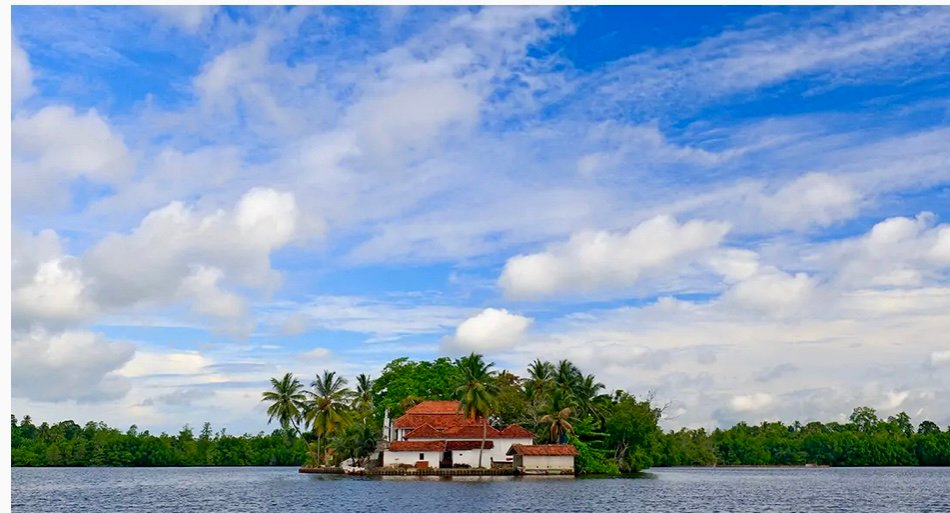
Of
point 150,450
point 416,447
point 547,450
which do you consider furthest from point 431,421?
point 150,450

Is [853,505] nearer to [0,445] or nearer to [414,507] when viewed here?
[414,507]

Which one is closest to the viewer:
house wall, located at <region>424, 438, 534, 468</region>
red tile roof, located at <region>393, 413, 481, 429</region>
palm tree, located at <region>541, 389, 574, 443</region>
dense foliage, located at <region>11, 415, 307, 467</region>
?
house wall, located at <region>424, 438, 534, 468</region>

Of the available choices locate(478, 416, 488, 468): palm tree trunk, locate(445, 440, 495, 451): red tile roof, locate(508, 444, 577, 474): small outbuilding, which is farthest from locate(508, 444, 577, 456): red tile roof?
locate(445, 440, 495, 451): red tile roof

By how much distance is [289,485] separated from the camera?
71438 millimetres

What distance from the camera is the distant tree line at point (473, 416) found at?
282 ft

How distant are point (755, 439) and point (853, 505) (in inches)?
4213

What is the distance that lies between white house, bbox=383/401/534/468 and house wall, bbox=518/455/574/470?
331cm

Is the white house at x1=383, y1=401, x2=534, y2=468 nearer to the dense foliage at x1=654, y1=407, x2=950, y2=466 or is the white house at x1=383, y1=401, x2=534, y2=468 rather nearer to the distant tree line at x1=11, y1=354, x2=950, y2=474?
the distant tree line at x1=11, y1=354, x2=950, y2=474

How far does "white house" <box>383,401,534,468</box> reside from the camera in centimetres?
8150

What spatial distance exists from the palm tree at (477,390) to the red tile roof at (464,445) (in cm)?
60

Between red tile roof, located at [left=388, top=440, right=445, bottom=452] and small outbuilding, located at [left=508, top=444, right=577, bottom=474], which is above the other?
red tile roof, located at [left=388, top=440, right=445, bottom=452]

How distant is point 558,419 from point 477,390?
7.92 m

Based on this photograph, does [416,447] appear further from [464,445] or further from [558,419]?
[558,419]

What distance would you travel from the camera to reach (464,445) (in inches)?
3278
